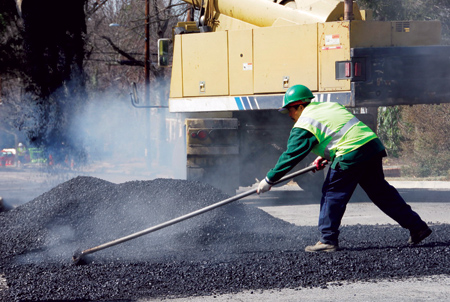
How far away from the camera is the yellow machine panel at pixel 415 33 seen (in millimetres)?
9336

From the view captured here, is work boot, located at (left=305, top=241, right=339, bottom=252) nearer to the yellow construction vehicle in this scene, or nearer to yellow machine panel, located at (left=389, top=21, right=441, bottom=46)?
the yellow construction vehicle

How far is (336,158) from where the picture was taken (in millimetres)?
5512

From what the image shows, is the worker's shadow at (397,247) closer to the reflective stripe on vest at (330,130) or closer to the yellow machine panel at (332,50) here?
the reflective stripe on vest at (330,130)

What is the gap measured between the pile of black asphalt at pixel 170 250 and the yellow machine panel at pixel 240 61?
2217 mm

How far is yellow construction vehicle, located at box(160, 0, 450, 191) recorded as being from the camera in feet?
30.1

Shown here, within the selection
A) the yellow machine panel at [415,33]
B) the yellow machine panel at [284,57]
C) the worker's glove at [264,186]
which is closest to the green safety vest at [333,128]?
the worker's glove at [264,186]

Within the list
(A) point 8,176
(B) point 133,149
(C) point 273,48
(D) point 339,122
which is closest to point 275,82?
(C) point 273,48

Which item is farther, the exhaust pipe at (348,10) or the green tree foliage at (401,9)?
the green tree foliage at (401,9)

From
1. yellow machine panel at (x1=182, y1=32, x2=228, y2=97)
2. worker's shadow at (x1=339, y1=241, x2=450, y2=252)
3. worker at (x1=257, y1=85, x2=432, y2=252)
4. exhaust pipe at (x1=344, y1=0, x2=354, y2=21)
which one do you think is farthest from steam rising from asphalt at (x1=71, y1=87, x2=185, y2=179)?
worker at (x1=257, y1=85, x2=432, y2=252)

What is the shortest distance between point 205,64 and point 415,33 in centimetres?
321

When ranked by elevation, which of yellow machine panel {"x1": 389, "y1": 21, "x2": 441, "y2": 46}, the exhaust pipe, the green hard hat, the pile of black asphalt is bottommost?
the pile of black asphalt

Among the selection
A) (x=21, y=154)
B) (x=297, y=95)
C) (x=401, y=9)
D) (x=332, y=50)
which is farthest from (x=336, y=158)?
(x=21, y=154)

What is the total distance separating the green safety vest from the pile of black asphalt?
3.02ft

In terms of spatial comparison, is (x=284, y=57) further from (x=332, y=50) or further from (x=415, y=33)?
(x=415, y=33)
